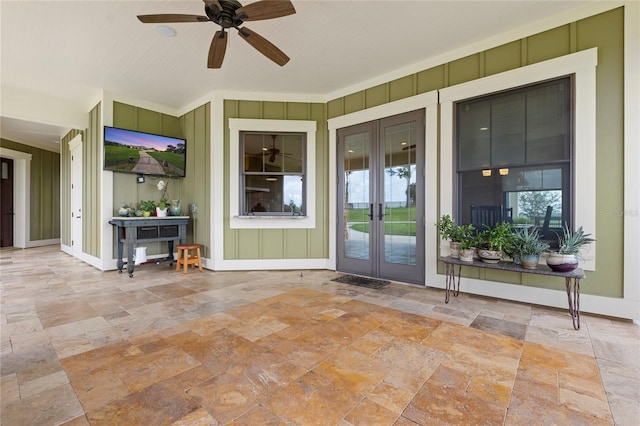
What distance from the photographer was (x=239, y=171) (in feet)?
16.7

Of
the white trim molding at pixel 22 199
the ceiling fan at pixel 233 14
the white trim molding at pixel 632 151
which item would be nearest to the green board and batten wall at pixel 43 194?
the white trim molding at pixel 22 199

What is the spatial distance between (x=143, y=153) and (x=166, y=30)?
2526 mm

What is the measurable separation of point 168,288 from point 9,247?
7408 millimetres

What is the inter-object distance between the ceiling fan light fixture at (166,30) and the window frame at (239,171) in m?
1.72

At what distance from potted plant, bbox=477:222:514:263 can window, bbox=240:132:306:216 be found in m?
2.86

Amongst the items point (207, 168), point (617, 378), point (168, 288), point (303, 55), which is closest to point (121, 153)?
point (207, 168)

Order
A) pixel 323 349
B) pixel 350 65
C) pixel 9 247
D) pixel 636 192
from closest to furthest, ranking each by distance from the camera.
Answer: pixel 323 349, pixel 636 192, pixel 350 65, pixel 9 247

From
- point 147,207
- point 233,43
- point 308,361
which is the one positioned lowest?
point 308,361

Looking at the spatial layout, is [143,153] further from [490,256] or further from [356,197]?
[490,256]

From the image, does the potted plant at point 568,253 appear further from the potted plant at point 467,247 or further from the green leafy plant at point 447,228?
A: the green leafy plant at point 447,228

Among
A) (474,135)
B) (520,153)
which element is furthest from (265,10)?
(520,153)

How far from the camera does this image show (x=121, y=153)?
4.96 m

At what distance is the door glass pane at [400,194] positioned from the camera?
4184 millimetres

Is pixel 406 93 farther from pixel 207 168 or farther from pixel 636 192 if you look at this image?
pixel 207 168
